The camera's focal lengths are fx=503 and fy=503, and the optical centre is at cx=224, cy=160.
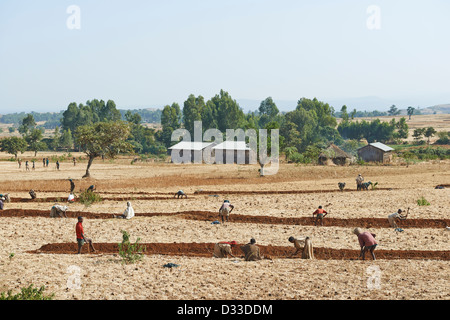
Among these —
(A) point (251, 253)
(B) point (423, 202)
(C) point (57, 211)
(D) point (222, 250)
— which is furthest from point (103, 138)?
(A) point (251, 253)

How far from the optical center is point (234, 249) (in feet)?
60.2

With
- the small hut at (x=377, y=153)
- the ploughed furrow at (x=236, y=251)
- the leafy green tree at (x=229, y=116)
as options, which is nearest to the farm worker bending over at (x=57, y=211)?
the ploughed furrow at (x=236, y=251)

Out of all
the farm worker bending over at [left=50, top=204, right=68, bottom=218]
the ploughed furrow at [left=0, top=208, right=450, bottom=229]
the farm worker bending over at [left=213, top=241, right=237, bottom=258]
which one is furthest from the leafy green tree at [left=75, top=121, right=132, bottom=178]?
the farm worker bending over at [left=213, top=241, right=237, bottom=258]

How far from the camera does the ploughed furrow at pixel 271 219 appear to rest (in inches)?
896

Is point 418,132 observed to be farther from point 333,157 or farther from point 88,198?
point 88,198

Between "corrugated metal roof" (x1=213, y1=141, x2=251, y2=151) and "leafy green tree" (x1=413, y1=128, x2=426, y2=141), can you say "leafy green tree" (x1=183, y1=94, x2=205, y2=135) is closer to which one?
"corrugated metal roof" (x1=213, y1=141, x2=251, y2=151)

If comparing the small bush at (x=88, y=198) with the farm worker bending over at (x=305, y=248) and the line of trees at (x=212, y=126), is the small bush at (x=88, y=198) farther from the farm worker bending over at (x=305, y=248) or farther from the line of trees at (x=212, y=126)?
the line of trees at (x=212, y=126)

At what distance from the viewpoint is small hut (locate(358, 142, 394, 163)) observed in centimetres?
7050

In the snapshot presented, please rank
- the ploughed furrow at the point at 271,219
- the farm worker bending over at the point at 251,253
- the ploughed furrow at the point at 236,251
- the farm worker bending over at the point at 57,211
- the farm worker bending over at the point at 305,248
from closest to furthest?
the farm worker bending over at the point at 251,253
the farm worker bending over at the point at 305,248
the ploughed furrow at the point at 236,251
the ploughed furrow at the point at 271,219
the farm worker bending over at the point at 57,211

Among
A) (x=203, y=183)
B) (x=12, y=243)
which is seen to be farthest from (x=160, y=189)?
(x=12, y=243)

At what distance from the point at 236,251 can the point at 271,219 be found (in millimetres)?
6545

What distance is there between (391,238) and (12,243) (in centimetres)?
1476

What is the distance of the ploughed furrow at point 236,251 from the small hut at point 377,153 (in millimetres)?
55030
